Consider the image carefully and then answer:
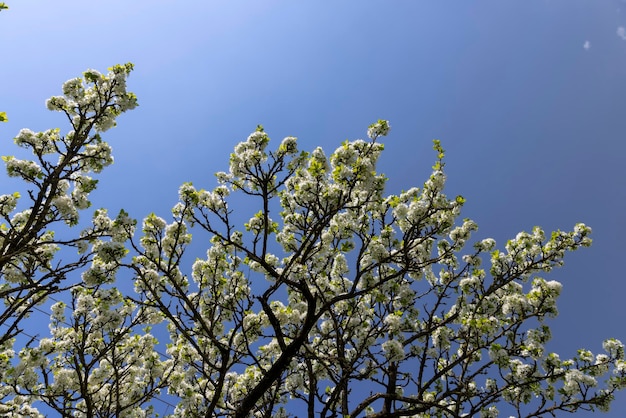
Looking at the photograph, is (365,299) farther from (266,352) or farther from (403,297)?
(266,352)

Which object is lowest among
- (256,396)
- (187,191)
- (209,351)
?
(256,396)

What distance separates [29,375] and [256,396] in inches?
241

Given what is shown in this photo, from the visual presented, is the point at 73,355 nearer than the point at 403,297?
Yes

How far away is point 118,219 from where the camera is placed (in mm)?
9102

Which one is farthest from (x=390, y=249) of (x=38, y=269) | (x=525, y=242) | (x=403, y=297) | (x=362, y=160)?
(x=38, y=269)

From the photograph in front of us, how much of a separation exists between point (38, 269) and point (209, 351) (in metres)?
5.30

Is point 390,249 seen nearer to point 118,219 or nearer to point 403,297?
point 403,297

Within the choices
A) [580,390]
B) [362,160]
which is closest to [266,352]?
[362,160]

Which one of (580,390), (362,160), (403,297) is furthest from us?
(403,297)

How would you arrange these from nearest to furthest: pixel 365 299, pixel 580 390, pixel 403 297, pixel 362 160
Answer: pixel 362 160 → pixel 580 390 → pixel 403 297 → pixel 365 299

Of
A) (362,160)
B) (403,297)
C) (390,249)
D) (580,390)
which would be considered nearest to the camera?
(362,160)

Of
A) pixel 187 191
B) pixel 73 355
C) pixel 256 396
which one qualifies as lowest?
pixel 256 396

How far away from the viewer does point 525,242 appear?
12062mm

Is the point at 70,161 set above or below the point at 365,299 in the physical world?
above
